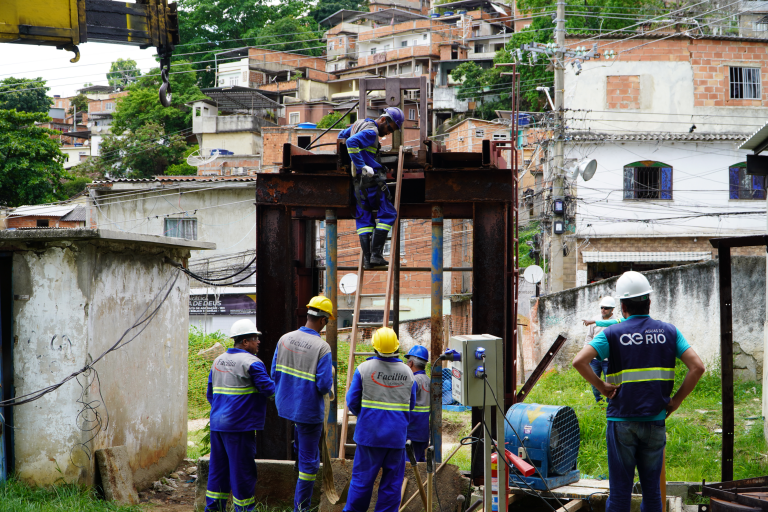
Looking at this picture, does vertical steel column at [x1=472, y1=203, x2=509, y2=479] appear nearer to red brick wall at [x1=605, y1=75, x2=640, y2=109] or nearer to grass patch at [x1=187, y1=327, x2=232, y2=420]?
grass patch at [x1=187, y1=327, x2=232, y2=420]

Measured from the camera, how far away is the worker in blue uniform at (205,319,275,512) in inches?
245

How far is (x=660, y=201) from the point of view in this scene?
2630cm

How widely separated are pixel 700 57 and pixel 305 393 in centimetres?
2770

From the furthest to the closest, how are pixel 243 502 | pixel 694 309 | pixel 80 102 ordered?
pixel 80 102
pixel 694 309
pixel 243 502

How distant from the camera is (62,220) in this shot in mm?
30672

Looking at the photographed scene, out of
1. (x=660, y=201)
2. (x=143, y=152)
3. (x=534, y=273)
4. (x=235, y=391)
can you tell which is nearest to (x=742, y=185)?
(x=660, y=201)

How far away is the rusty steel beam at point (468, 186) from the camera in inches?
274

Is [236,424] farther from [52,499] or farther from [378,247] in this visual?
[52,499]

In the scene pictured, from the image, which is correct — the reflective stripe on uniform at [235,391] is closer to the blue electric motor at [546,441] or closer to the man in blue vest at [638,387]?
the blue electric motor at [546,441]

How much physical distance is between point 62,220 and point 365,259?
89.5 feet

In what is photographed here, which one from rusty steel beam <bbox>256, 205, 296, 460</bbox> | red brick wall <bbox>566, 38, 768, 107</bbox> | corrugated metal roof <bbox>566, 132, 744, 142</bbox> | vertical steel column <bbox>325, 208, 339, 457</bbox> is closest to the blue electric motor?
vertical steel column <bbox>325, 208, 339, 457</bbox>

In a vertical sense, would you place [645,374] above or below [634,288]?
below

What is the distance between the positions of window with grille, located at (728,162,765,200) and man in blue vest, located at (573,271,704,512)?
2444cm

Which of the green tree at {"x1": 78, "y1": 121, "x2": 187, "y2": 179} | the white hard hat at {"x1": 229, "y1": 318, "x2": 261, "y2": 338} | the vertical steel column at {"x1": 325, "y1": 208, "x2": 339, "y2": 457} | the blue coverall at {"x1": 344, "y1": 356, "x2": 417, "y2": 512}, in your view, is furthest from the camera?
the green tree at {"x1": 78, "y1": 121, "x2": 187, "y2": 179}
